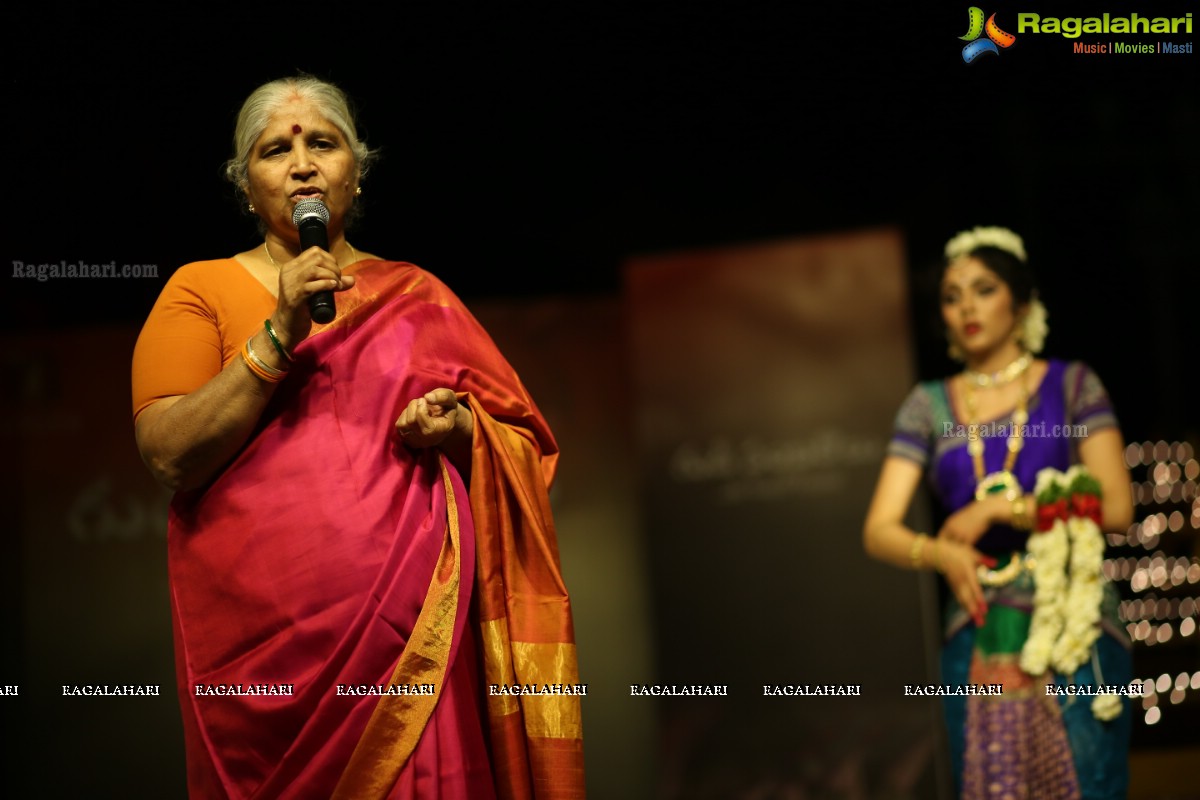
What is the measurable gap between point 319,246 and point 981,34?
102 inches

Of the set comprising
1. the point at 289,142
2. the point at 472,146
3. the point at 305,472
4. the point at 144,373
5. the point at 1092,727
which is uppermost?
the point at 472,146

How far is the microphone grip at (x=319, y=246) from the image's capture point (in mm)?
2322

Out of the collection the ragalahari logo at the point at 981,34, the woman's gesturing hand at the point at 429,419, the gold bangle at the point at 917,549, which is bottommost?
the gold bangle at the point at 917,549

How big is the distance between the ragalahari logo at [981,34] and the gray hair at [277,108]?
2246mm

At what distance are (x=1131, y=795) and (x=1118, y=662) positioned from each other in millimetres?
827

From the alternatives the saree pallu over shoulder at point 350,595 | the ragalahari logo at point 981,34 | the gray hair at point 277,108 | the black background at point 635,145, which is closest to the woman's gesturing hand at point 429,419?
the saree pallu over shoulder at point 350,595

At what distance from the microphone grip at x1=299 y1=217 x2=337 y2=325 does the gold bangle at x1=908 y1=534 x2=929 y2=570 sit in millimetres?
2106

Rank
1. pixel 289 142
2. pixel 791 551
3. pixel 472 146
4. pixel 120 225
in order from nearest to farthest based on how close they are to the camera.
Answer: pixel 289 142 → pixel 120 225 → pixel 472 146 → pixel 791 551

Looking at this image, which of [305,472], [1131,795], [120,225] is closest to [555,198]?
[120,225]

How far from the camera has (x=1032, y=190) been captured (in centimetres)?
448

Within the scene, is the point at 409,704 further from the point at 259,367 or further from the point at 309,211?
the point at 309,211

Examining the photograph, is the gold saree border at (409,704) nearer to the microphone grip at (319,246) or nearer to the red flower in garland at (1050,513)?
the microphone grip at (319,246)

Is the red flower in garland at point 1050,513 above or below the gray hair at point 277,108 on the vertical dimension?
below

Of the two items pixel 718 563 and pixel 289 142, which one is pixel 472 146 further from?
pixel 718 563
